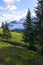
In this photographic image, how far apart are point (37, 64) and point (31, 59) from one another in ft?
9.65

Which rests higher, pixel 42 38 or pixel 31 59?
pixel 42 38

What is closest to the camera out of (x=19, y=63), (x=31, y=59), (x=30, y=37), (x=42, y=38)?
(x=19, y=63)

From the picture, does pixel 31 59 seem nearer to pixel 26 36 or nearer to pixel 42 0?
→ pixel 42 0

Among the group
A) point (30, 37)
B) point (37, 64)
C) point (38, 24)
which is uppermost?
point (38, 24)

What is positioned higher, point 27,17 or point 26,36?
point 27,17

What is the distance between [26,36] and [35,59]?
81.2 feet

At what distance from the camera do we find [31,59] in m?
39.5

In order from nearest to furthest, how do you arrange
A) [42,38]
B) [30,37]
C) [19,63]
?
[19,63] → [42,38] → [30,37]

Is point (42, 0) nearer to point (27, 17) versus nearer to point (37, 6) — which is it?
point (37, 6)

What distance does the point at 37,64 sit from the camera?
1452 inches

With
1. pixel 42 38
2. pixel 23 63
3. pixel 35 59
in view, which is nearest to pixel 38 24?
pixel 42 38

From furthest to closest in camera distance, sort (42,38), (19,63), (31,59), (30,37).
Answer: (30,37)
(42,38)
(31,59)
(19,63)

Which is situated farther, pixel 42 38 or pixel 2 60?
pixel 42 38

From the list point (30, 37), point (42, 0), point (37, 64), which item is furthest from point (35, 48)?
point (37, 64)
